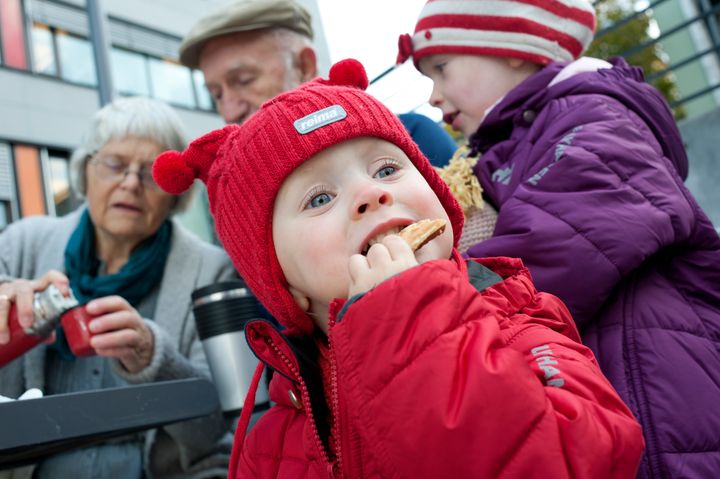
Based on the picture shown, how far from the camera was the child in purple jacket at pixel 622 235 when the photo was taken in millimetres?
1120

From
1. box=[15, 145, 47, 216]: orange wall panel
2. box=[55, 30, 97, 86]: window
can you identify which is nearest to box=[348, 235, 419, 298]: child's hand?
box=[15, 145, 47, 216]: orange wall panel

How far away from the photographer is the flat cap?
2590 millimetres

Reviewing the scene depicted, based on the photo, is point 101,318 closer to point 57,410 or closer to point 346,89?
point 57,410

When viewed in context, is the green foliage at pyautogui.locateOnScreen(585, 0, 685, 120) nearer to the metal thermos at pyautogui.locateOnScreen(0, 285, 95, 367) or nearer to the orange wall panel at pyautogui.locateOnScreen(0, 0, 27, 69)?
the orange wall panel at pyautogui.locateOnScreen(0, 0, 27, 69)

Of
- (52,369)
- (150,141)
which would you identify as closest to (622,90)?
(150,141)

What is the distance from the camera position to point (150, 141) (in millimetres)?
2379

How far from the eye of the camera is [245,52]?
8.63 feet

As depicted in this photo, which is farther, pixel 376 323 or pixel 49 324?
pixel 49 324

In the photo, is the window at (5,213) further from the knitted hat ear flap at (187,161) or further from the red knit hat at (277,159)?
the red knit hat at (277,159)

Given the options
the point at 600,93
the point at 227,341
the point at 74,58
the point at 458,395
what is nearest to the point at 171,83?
the point at 74,58

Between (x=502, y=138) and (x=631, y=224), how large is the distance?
605mm

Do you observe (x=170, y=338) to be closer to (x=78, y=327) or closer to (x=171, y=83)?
(x=78, y=327)

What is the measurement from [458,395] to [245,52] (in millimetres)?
2180

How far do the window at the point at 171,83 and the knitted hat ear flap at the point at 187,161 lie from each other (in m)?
10.3
